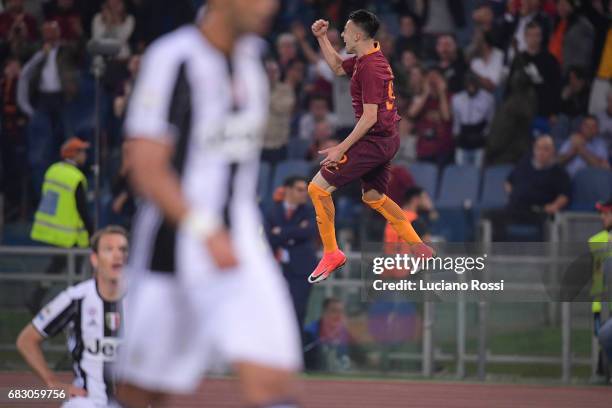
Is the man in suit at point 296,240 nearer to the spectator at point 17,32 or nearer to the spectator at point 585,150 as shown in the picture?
the spectator at point 585,150

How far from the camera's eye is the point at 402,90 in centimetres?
1766

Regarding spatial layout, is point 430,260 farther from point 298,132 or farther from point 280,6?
point 280,6

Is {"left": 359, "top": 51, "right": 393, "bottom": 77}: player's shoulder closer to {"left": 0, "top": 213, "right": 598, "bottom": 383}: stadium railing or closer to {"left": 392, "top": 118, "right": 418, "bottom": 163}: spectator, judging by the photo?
{"left": 0, "top": 213, "right": 598, "bottom": 383}: stadium railing

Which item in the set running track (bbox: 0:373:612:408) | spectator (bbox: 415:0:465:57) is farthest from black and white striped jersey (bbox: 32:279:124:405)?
spectator (bbox: 415:0:465:57)

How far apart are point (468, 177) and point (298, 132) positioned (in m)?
2.48

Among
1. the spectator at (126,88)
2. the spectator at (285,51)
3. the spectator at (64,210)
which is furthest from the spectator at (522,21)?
the spectator at (64,210)

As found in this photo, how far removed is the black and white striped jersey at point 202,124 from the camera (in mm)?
5172

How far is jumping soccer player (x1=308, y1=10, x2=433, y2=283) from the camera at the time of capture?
930cm

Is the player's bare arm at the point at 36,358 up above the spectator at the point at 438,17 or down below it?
below

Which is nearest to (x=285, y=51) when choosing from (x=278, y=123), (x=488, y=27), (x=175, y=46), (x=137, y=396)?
(x=278, y=123)

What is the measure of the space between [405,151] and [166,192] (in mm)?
12662

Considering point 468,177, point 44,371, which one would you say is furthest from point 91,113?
point 44,371

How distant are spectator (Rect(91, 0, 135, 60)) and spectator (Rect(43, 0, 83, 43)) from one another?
0.26m
